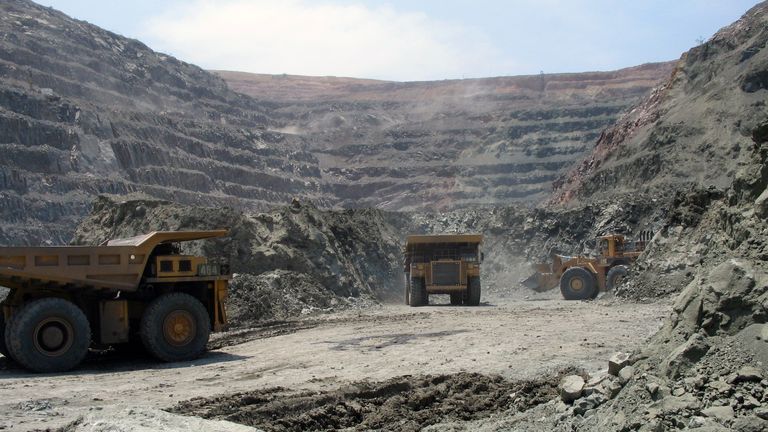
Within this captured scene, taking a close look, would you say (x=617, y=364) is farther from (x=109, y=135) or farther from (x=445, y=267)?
(x=109, y=135)

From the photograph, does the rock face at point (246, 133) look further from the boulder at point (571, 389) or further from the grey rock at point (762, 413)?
the grey rock at point (762, 413)

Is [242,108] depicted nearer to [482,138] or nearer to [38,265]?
[482,138]

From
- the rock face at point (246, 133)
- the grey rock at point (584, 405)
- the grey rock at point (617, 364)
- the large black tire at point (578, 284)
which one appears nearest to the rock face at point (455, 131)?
the rock face at point (246, 133)

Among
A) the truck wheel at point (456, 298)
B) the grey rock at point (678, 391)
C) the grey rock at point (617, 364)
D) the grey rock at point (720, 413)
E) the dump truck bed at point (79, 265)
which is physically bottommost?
the truck wheel at point (456, 298)

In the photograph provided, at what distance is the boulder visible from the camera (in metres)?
8.64

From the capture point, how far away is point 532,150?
86000 millimetres

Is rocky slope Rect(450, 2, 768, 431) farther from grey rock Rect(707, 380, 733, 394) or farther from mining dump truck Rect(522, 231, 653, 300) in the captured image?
mining dump truck Rect(522, 231, 653, 300)

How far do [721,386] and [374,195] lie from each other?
77.2 metres

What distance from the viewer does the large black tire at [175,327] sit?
49.3 feet

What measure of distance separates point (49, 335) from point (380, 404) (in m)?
6.31

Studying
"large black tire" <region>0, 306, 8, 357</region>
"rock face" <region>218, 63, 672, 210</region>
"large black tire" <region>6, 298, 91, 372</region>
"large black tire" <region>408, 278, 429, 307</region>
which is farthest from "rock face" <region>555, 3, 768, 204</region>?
"large black tire" <region>0, 306, 8, 357</region>

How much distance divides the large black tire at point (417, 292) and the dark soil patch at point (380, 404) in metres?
16.6

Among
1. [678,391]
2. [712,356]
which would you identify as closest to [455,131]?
[712,356]

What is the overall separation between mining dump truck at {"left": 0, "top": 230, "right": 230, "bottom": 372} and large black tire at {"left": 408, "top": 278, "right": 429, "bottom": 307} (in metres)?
13.0
